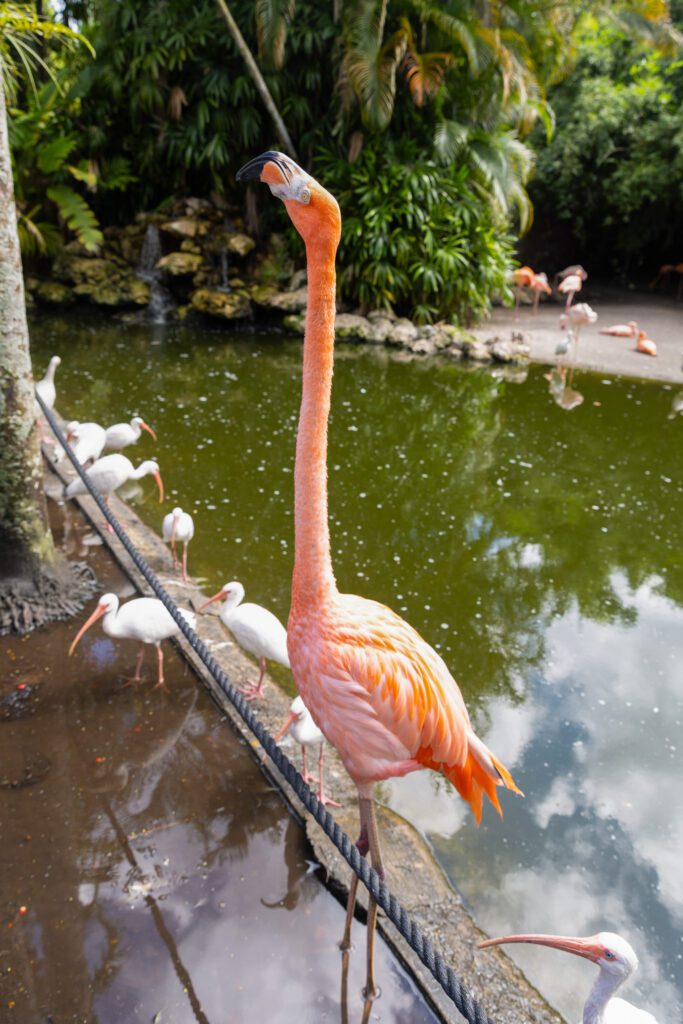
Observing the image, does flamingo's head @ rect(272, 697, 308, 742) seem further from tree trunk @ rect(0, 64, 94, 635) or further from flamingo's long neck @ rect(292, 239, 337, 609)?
tree trunk @ rect(0, 64, 94, 635)

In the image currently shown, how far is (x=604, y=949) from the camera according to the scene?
1.62 m

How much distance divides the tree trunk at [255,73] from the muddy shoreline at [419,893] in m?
9.80

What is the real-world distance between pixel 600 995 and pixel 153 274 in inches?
506

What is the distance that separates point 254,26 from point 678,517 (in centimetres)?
1029

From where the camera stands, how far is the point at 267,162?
162 cm

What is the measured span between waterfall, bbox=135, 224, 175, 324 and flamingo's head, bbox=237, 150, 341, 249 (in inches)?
431

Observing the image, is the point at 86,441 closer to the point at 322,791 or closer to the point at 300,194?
the point at 322,791

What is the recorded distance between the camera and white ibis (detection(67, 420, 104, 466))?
4.86 meters

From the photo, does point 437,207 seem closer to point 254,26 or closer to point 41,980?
point 254,26

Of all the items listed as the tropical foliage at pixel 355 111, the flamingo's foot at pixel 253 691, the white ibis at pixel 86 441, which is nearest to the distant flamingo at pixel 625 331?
the tropical foliage at pixel 355 111

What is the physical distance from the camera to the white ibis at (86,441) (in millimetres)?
4855

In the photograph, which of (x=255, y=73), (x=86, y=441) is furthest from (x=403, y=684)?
(x=255, y=73)

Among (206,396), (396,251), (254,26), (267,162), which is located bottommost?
(206,396)

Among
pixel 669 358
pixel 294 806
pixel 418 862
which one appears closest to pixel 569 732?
pixel 418 862
